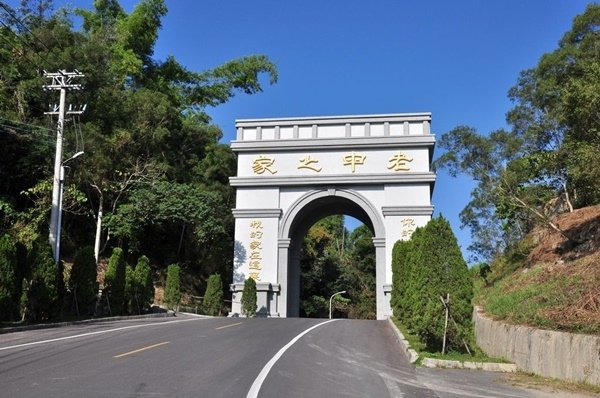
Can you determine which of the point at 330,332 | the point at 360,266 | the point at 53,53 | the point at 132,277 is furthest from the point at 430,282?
the point at 360,266

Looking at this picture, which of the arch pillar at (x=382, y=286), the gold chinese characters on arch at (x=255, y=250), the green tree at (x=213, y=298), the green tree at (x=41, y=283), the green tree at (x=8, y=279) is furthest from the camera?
the gold chinese characters on arch at (x=255, y=250)

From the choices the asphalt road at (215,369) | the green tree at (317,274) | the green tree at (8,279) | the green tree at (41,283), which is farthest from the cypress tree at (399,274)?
the green tree at (317,274)

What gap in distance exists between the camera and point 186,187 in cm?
3116

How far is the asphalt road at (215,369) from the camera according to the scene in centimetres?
745

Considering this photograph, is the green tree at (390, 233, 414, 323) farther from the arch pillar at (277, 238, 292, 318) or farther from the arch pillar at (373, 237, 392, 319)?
the arch pillar at (277, 238, 292, 318)

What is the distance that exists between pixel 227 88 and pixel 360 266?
22.7 metres

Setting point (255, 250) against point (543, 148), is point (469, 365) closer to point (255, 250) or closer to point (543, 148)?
point (543, 148)

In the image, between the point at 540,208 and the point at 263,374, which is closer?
the point at 263,374

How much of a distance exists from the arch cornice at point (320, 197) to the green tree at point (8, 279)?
16.3m

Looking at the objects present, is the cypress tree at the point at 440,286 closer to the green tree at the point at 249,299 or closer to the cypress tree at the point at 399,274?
the cypress tree at the point at 399,274

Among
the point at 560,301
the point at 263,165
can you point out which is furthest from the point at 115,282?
the point at 560,301

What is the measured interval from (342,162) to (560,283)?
19.6m

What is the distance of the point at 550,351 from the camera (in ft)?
30.3

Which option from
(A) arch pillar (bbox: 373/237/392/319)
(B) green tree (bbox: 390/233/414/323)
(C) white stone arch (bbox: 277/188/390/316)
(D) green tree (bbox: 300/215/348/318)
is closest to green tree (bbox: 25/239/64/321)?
(B) green tree (bbox: 390/233/414/323)
